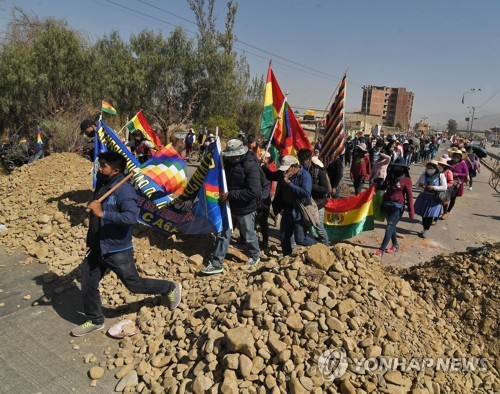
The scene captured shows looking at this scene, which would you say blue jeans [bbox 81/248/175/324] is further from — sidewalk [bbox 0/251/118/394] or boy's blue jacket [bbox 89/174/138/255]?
sidewalk [bbox 0/251/118/394]

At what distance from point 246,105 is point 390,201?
93.6 ft

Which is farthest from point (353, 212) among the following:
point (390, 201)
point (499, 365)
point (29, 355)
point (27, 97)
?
point (27, 97)

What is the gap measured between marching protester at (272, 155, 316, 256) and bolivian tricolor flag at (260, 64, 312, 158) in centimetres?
191

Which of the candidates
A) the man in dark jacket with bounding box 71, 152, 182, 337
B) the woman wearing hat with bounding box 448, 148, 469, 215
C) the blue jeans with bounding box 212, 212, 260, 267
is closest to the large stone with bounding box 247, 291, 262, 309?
the man in dark jacket with bounding box 71, 152, 182, 337

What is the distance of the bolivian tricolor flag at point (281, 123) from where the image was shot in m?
7.19

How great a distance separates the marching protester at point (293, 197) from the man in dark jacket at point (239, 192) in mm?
487

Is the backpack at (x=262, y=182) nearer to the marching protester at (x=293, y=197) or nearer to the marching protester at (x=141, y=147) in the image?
the marching protester at (x=293, y=197)

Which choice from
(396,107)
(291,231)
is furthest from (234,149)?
(396,107)

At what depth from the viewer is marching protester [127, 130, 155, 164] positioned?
8.04m

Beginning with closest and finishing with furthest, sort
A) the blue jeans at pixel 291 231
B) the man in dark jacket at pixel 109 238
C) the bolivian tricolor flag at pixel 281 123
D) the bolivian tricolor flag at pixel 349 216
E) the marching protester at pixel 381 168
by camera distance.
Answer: the man in dark jacket at pixel 109 238, the blue jeans at pixel 291 231, the bolivian tricolor flag at pixel 349 216, the bolivian tricolor flag at pixel 281 123, the marching protester at pixel 381 168

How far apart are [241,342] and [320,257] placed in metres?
1.27

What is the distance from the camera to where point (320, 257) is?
381cm

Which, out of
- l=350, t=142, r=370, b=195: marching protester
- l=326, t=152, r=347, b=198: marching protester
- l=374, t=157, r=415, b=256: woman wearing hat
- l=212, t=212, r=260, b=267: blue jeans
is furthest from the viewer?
l=350, t=142, r=370, b=195: marching protester

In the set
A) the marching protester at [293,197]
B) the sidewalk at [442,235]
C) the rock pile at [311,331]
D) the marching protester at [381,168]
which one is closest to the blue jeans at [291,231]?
the marching protester at [293,197]
